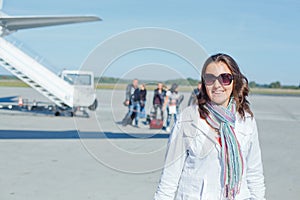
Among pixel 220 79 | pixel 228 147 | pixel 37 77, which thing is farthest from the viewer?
pixel 37 77

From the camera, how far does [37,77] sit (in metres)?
20.5

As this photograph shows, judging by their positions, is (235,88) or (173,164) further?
(235,88)

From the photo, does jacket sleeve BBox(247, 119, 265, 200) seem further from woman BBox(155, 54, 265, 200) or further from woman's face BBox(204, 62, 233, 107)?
woman's face BBox(204, 62, 233, 107)

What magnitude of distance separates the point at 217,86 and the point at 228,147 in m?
0.40

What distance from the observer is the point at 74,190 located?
21.9 ft

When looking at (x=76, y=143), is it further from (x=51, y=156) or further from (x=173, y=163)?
(x=173, y=163)

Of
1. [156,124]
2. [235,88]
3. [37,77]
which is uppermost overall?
[235,88]

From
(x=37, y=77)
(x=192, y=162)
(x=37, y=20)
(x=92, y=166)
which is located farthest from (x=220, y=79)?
(x=37, y=77)

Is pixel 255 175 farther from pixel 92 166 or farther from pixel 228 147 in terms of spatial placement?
pixel 92 166

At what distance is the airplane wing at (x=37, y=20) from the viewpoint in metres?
18.6

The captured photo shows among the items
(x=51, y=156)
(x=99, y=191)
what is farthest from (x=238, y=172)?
(x=51, y=156)

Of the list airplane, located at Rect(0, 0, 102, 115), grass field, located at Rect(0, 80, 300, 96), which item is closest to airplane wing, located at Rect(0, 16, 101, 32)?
airplane, located at Rect(0, 0, 102, 115)

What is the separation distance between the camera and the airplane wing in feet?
60.9

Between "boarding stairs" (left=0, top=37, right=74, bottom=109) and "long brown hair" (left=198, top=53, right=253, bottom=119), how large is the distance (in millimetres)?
17493
